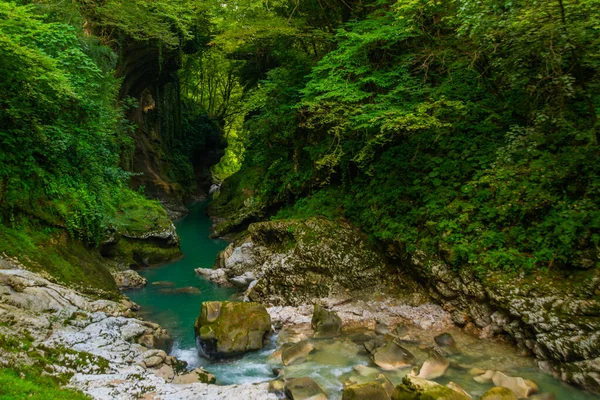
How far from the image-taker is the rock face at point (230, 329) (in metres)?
8.61

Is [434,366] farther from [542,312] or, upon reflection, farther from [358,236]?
[358,236]

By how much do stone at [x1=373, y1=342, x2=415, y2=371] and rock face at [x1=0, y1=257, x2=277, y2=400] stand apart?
2.35m

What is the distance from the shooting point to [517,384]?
22.3ft

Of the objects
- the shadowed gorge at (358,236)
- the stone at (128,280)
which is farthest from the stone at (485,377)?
the stone at (128,280)

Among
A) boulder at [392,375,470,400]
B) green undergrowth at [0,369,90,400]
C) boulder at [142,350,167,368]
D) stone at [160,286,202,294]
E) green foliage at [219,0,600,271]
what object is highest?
green foliage at [219,0,600,271]

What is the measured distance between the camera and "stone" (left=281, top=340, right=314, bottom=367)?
8.19 metres

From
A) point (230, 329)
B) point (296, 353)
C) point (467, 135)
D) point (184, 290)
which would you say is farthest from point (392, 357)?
point (184, 290)

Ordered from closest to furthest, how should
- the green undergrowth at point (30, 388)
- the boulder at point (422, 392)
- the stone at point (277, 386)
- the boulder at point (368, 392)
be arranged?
the green undergrowth at point (30, 388) < the boulder at point (422, 392) < the boulder at point (368, 392) < the stone at point (277, 386)

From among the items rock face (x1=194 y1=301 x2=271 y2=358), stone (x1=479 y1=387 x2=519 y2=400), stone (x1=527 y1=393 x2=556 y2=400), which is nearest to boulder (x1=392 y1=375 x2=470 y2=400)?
stone (x1=479 y1=387 x2=519 y2=400)

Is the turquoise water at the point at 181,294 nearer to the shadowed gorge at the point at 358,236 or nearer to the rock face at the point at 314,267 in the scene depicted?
the shadowed gorge at the point at 358,236

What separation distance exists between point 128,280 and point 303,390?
327 inches

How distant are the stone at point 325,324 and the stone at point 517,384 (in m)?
3.45

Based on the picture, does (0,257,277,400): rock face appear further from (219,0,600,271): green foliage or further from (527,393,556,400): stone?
(219,0,600,271): green foliage

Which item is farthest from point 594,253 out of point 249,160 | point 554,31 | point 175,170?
point 175,170
